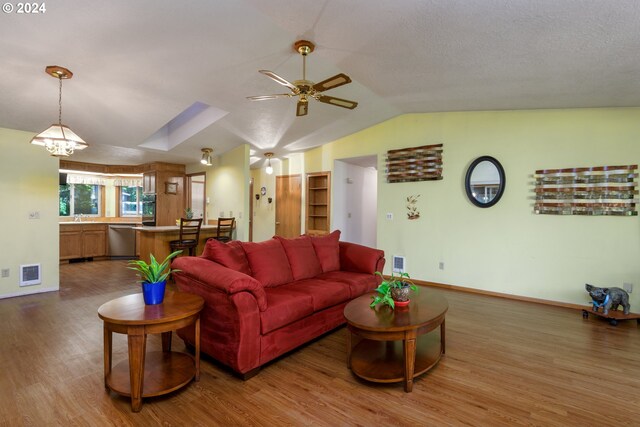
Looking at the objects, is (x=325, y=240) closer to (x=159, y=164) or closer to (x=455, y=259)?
(x=455, y=259)

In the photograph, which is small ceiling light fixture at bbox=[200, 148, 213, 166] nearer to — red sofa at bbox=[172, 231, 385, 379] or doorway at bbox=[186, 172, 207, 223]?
doorway at bbox=[186, 172, 207, 223]

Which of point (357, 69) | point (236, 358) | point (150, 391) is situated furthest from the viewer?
point (357, 69)

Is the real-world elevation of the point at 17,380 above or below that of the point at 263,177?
below

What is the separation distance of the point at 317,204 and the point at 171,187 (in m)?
3.51

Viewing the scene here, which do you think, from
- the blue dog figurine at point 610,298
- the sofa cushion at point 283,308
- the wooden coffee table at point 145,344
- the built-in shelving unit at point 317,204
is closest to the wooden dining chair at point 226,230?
the built-in shelving unit at point 317,204

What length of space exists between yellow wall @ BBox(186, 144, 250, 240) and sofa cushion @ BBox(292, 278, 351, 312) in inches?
122

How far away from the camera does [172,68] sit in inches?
124

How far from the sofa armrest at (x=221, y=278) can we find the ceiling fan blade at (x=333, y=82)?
1.75m

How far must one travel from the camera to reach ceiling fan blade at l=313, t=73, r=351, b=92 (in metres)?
2.52

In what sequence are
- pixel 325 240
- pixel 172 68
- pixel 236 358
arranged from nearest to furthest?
pixel 236 358
pixel 172 68
pixel 325 240

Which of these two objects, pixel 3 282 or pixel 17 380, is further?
pixel 3 282

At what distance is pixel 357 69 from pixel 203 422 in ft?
11.6

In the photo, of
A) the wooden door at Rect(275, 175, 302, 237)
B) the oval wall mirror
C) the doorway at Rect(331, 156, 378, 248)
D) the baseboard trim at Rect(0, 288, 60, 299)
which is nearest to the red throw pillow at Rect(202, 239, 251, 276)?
the baseboard trim at Rect(0, 288, 60, 299)

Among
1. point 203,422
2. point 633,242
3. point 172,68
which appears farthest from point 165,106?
point 633,242
